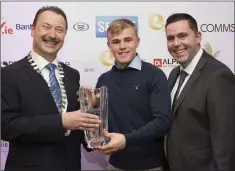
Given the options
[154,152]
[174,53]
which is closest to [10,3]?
[174,53]

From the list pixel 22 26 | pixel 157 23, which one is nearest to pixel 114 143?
pixel 157 23

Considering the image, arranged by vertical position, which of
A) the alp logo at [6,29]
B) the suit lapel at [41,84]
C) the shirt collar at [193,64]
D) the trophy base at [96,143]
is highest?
the alp logo at [6,29]

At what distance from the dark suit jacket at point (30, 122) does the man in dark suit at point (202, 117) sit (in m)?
0.63

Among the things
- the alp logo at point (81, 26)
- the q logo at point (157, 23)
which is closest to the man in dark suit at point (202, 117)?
the q logo at point (157, 23)

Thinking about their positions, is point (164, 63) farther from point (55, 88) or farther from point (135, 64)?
point (55, 88)

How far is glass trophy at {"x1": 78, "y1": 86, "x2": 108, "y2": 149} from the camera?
140 centimetres

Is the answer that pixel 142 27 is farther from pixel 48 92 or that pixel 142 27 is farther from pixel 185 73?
pixel 48 92

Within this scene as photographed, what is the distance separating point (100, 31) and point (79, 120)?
1.02m

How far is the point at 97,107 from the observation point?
143cm

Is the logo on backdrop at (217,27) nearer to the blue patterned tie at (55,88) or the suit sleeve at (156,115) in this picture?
the suit sleeve at (156,115)

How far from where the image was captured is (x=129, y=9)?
2.15m

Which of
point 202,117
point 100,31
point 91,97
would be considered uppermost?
point 100,31

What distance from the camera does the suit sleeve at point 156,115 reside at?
4.64 ft

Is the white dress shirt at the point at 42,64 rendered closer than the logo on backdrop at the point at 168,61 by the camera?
Yes
